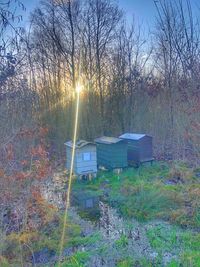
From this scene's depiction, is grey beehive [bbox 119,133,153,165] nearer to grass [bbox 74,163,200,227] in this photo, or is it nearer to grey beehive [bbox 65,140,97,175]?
grass [bbox 74,163,200,227]

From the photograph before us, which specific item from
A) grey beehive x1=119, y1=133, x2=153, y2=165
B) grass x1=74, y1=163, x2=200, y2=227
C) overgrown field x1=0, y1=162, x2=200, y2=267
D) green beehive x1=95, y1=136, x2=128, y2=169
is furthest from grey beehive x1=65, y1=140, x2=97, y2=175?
grey beehive x1=119, y1=133, x2=153, y2=165

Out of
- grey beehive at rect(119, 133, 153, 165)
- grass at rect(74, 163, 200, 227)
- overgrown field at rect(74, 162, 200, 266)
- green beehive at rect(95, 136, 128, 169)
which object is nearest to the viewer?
overgrown field at rect(74, 162, 200, 266)

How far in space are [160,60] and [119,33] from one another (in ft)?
6.71

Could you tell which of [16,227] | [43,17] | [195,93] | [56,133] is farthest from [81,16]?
[16,227]

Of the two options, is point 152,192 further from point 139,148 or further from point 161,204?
point 139,148

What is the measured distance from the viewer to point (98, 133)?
1207 cm

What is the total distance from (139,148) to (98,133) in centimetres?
379

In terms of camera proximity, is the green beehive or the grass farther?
the green beehive

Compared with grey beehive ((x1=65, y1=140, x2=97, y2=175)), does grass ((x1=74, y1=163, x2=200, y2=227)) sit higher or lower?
lower

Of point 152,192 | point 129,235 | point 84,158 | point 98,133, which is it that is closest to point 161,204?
point 152,192

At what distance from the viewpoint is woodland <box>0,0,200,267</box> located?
3955 mm

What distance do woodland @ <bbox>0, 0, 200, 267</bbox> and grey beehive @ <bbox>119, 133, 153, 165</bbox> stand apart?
0.88 ft

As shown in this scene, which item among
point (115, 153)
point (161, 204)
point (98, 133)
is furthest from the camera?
point (98, 133)

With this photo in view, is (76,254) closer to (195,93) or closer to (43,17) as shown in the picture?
(195,93)
